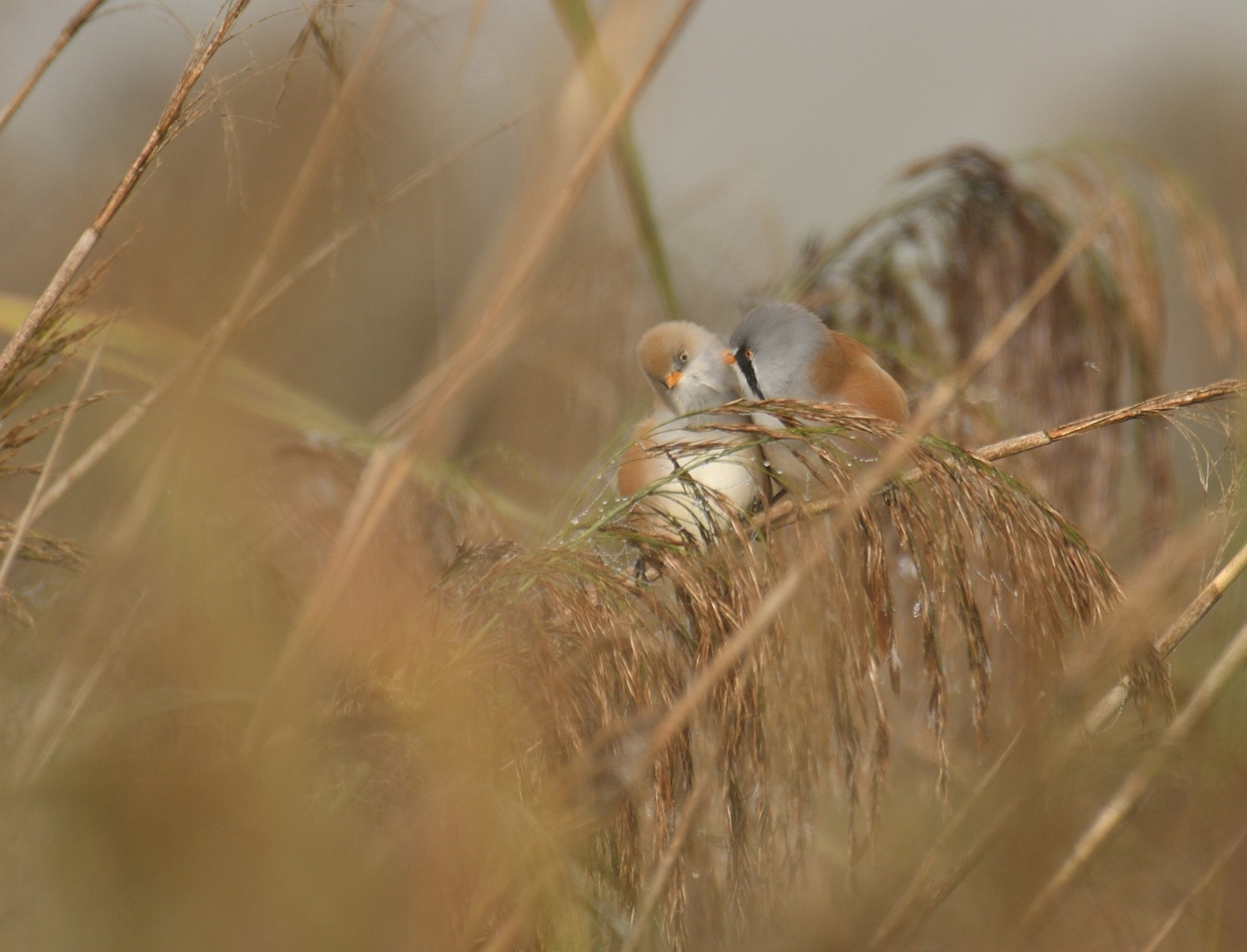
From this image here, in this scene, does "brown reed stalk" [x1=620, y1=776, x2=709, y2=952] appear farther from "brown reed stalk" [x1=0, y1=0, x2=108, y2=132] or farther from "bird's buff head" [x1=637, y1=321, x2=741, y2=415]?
"bird's buff head" [x1=637, y1=321, x2=741, y2=415]

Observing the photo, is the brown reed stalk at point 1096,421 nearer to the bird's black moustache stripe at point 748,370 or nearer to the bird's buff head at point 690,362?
the bird's black moustache stripe at point 748,370

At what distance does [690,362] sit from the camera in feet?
7.20

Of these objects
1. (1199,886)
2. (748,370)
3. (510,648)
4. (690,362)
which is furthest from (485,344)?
(690,362)

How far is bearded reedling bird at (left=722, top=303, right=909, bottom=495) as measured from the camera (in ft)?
6.02

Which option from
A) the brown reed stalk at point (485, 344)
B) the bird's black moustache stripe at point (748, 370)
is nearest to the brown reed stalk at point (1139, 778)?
the brown reed stalk at point (485, 344)

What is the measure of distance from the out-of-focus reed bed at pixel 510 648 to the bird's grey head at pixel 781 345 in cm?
65

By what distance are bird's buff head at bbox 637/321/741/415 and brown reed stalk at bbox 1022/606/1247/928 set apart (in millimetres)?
1316

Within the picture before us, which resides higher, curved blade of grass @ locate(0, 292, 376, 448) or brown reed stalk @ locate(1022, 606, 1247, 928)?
curved blade of grass @ locate(0, 292, 376, 448)

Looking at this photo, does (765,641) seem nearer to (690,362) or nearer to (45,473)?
(45,473)

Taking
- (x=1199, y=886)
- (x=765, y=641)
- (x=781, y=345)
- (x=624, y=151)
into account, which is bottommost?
(x=1199, y=886)

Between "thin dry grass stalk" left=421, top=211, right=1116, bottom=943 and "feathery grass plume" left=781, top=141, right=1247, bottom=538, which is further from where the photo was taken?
"feathery grass plume" left=781, top=141, right=1247, bottom=538

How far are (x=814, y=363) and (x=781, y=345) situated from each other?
70 mm


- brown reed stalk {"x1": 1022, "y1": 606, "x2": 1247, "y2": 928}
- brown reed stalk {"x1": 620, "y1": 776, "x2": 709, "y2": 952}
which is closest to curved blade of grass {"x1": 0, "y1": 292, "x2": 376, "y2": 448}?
Answer: brown reed stalk {"x1": 620, "y1": 776, "x2": 709, "y2": 952}

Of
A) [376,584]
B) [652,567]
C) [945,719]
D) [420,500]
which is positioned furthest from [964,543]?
[420,500]
